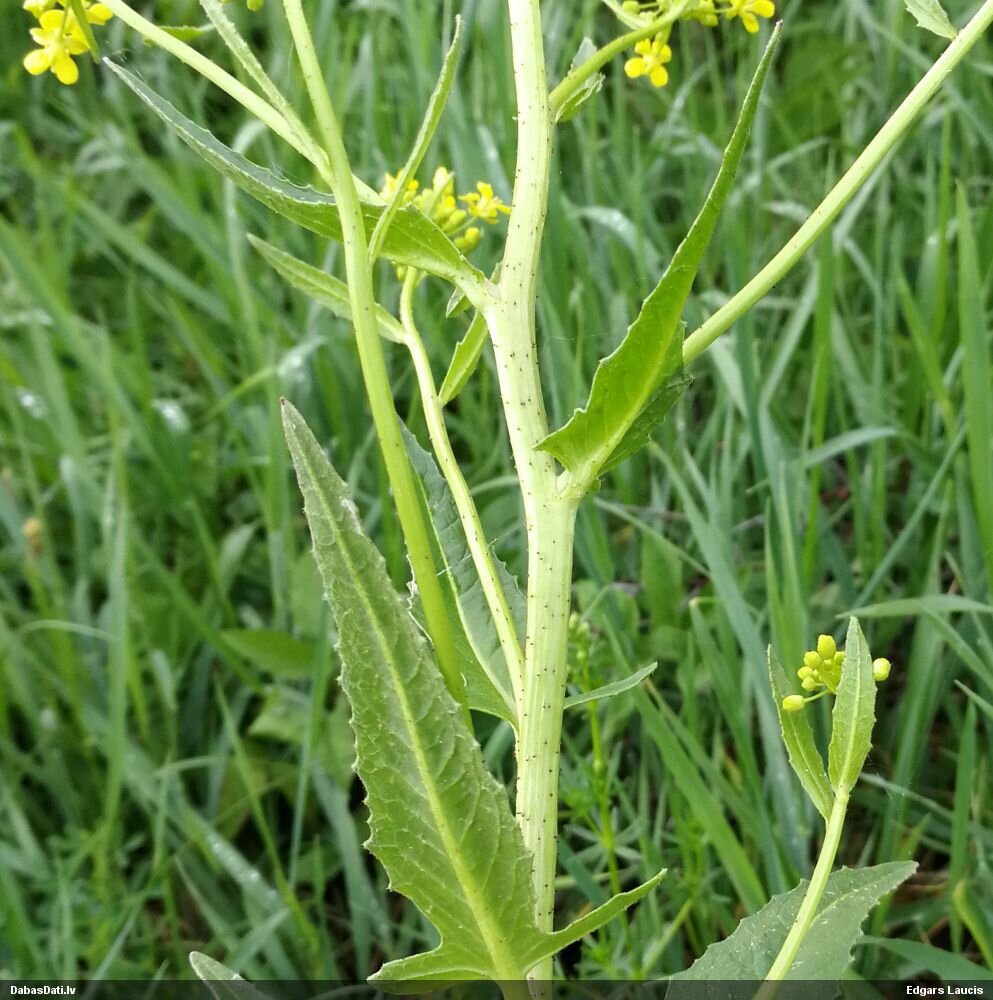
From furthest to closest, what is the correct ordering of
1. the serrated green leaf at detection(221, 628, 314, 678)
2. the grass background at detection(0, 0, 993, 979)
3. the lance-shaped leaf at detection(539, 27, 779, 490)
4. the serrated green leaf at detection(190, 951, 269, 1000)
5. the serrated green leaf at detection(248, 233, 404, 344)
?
the serrated green leaf at detection(221, 628, 314, 678)
the grass background at detection(0, 0, 993, 979)
the serrated green leaf at detection(248, 233, 404, 344)
the serrated green leaf at detection(190, 951, 269, 1000)
the lance-shaped leaf at detection(539, 27, 779, 490)

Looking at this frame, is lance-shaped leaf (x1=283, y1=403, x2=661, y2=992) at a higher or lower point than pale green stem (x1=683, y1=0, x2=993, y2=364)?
lower

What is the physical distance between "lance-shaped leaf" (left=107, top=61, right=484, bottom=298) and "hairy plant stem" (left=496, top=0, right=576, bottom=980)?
3 cm

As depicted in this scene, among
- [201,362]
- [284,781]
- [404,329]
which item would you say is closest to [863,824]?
[284,781]

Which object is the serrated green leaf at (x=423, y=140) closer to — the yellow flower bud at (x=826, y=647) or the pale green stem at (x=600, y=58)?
the pale green stem at (x=600, y=58)

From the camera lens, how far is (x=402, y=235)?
0.63m

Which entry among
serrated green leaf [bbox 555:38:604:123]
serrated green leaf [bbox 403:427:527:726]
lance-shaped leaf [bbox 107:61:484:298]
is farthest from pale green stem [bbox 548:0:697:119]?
serrated green leaf [bbox 403:427:527:726]

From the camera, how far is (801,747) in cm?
64

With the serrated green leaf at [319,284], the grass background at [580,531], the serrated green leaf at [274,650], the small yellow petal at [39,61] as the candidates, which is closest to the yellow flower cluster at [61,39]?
the small yellow petal at [39,61]

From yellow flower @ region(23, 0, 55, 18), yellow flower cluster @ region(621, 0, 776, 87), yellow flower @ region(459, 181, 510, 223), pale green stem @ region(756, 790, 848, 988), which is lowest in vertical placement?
pale green stem @ region(756, 790, 848, 988)

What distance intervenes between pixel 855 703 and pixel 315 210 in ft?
1.27

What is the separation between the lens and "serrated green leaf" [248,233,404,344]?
76 cm

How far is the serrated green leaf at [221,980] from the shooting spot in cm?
63

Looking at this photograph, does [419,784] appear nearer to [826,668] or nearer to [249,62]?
[826,668]

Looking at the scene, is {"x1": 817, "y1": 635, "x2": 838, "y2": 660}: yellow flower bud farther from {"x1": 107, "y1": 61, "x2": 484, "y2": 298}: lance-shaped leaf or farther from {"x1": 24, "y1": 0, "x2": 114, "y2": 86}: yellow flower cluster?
{"x1": 24, "y1": 0, "x2": 114, "y2": 86}: yellow flower cluster
